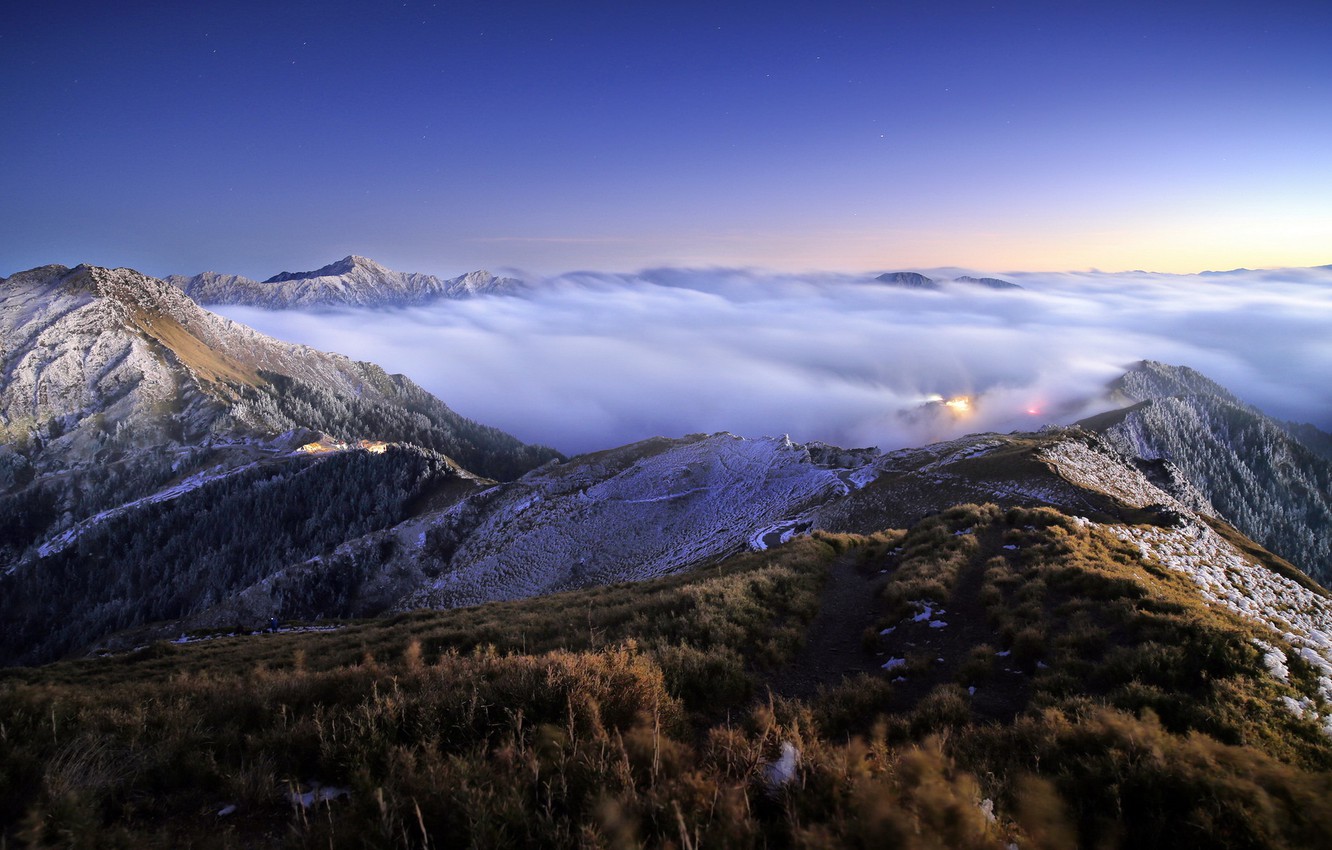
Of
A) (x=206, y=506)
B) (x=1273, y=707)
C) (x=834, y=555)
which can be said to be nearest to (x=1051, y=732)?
(x=1273, y=707)

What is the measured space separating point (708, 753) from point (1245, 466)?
237 meters

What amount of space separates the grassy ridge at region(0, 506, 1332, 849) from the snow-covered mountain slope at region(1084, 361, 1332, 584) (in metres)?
143

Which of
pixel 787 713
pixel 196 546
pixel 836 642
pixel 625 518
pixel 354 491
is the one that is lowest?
pixel 196 546

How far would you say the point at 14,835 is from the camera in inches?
155

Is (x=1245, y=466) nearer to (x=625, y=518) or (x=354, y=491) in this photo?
(x=625, y=518)

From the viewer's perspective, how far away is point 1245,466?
162 m

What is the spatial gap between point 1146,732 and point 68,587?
157299 millimetres

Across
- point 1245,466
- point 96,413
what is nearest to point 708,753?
point 96,413

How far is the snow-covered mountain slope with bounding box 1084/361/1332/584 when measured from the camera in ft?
438

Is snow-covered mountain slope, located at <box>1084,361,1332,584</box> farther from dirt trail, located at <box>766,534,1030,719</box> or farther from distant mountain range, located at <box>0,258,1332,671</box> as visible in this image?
dirt trail, located at <box>766,534,1030,719</box>

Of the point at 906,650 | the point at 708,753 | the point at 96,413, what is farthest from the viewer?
the point at 96,413

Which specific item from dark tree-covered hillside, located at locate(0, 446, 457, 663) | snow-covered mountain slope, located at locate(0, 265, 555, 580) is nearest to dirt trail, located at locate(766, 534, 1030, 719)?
dark tree-covered hillside, located at locate(0, 446, 457, 663)

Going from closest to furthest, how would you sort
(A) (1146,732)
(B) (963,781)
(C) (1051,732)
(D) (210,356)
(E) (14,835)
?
1. (E) (14,835)
2. (B) (963,781)
3. (A) (1146,732)
4. (C) (1051,732)
5. (D) (210,356)

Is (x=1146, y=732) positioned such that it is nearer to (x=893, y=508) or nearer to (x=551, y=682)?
(x=551, y=682)
